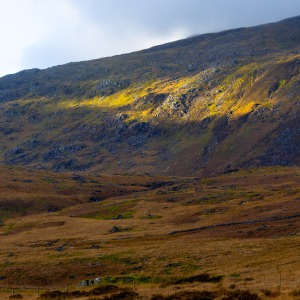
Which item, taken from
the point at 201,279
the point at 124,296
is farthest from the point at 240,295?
the point at 201,279

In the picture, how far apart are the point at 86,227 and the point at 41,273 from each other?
4578 centimetres

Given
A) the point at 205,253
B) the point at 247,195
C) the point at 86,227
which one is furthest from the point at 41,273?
the point at 247,195

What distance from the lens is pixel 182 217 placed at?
111250 mm

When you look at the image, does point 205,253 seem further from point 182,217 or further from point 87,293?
point 182,217

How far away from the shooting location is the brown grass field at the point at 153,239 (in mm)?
48406

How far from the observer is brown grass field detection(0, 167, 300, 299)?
159 ft

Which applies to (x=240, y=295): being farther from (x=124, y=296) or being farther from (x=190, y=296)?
(x=124, y=296)

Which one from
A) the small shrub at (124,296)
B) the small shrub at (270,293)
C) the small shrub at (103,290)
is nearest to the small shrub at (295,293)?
the small shrub at (270,293)

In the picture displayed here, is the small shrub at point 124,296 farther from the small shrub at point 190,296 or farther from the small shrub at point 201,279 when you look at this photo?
the small shrub at point 201,279

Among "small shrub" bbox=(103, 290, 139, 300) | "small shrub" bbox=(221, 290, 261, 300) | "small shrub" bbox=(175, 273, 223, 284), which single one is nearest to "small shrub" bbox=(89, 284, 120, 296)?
"small shrub" bbox=(103, 290, 139, 300)

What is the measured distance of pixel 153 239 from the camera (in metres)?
83.8

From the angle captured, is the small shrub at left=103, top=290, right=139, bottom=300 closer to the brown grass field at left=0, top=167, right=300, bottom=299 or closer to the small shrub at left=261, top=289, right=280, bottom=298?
the brown grass field at left=0, top=167, right=300, bottom=299

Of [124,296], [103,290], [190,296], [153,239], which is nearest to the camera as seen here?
[190,296]

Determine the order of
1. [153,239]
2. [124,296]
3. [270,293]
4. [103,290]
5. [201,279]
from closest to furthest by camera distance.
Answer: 1. [270,293]
2. [124,296]
3. [103,290]
4. [201,279]
5. [153,239]
